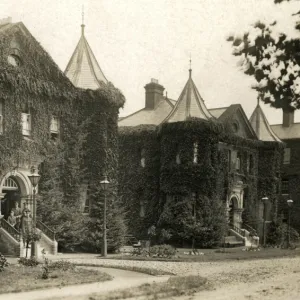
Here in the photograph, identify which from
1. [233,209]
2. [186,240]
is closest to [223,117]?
[233,209]

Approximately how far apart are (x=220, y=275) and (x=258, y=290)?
3.47 m

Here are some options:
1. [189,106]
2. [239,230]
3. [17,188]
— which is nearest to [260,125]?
[239,230]

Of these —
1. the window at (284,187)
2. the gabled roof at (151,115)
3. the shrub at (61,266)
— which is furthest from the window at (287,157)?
the shrub at (61,266)

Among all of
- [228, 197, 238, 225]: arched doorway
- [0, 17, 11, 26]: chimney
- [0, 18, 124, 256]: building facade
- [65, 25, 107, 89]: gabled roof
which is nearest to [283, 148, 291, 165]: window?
[228, 197, 238, 225]: arched doorway

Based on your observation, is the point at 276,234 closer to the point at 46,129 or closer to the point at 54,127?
the point at 54,127

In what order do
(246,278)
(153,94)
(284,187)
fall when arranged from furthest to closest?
(284,187)
(153,94)
(246,278)

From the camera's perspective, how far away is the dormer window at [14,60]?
27.5 m

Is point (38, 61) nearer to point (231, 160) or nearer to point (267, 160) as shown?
point (231, 160)

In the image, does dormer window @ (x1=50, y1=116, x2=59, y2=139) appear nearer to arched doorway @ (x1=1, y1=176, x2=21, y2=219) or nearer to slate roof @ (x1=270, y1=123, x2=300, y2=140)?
arched doorway @ (x1=1, y1=176, x2=21, y2=219)

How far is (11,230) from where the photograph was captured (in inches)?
969

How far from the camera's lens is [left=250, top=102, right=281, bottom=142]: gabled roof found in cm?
4566

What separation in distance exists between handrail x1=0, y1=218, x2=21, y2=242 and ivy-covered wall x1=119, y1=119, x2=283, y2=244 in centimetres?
1305

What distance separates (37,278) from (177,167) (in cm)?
2221

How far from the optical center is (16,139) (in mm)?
27250
